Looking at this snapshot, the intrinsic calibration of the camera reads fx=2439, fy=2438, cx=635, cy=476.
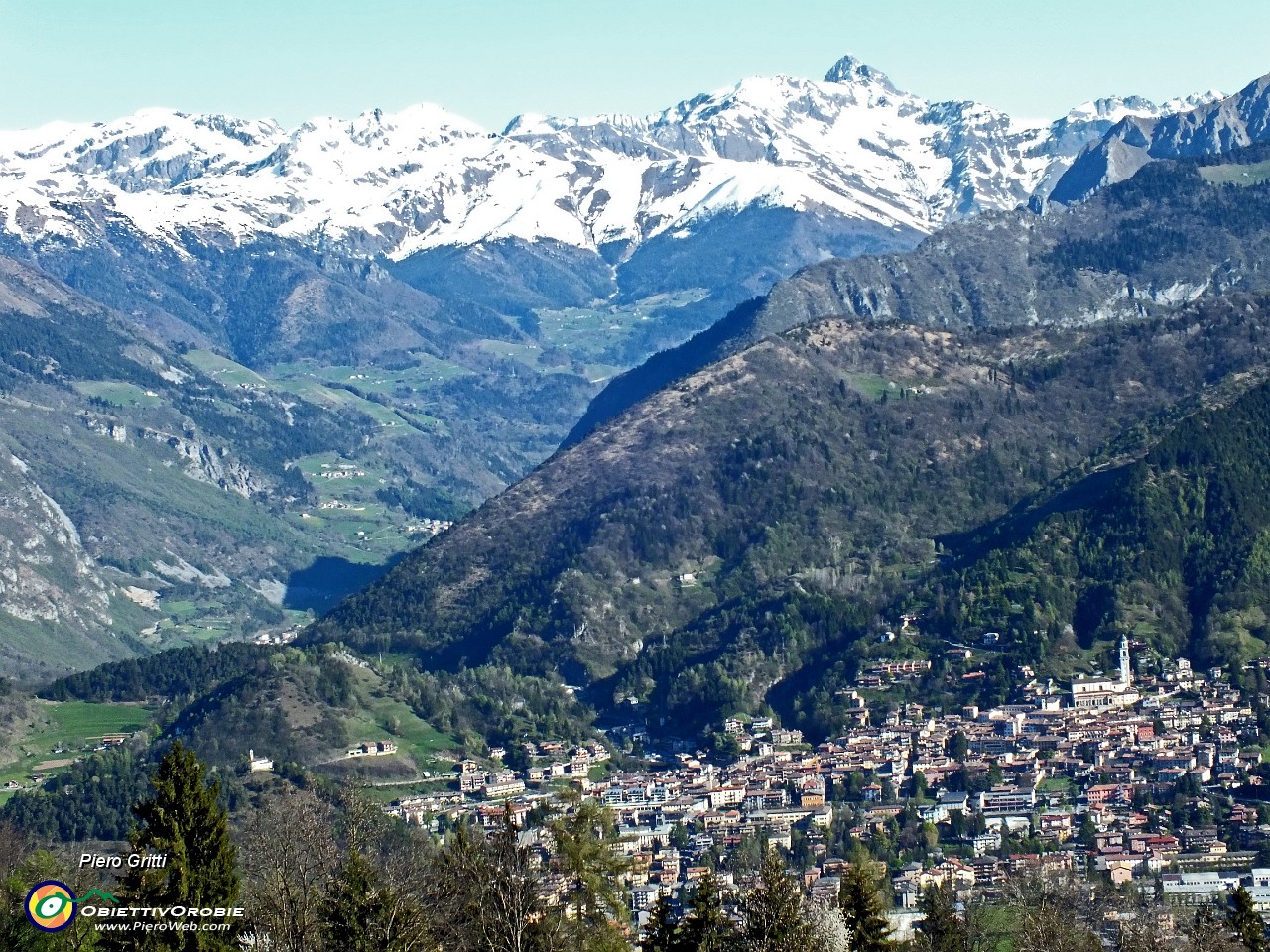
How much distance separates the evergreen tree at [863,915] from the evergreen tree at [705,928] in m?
4.36

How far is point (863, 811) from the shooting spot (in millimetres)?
151750

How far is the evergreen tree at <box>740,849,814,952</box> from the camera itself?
69625 millimetres

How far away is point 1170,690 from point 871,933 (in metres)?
104

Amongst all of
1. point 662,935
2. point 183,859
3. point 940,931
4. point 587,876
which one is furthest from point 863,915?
point 183,859

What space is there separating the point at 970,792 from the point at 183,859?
311 feet

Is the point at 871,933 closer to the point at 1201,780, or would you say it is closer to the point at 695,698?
the point at 1201,780

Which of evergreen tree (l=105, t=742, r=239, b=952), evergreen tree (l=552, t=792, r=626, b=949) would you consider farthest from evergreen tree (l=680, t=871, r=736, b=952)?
evergreen tree (l=105, t=742, r=239, b=952)

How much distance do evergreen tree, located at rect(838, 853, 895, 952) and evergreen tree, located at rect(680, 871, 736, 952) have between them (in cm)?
436

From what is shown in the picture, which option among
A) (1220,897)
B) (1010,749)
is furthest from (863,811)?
(1220,897)

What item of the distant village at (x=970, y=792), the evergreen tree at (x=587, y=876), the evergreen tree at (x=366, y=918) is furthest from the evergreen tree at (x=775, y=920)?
the distant village at (x=970, y=792)

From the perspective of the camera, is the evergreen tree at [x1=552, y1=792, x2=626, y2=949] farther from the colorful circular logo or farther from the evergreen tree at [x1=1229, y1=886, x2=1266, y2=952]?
the evergreen tree at [x1=1229, y1=886, x2=1266, y2=952]

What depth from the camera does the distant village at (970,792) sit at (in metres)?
132

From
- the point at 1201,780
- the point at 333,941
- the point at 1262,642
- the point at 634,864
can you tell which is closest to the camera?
the point at 333,941

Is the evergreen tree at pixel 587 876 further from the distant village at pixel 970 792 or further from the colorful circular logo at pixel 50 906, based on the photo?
the distant village at pixel 970 792
